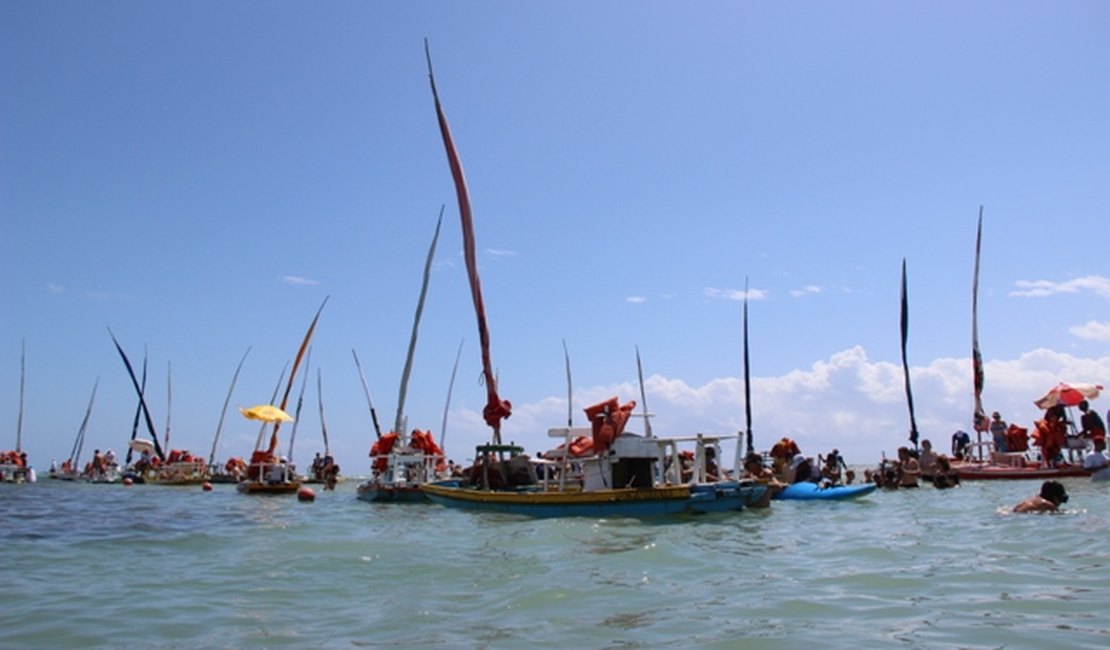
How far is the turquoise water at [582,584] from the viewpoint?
8.26 m

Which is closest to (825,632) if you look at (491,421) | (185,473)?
(491,421)

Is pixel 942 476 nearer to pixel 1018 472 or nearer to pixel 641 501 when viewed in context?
pixel 1018 472

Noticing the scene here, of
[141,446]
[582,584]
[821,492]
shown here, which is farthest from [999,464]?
[141,446]

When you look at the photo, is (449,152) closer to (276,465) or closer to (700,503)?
(700,503)

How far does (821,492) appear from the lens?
26125 mm

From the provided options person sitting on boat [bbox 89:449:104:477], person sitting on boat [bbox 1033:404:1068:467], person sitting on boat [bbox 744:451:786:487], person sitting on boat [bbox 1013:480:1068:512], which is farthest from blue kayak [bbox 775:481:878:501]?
person sitting on boat [bbox 89:449:104:477]

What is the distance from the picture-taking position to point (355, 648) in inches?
313

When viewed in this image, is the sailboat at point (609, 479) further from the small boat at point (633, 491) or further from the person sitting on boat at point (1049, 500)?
the person sitting on boat at point (1049, 500)

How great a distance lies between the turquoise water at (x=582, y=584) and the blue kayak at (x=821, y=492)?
183 inches

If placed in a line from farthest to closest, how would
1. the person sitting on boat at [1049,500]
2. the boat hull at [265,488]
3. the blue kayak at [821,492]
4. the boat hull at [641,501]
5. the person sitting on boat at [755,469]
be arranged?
the boat hull at [265,488] < the person sitting on boat at [755,469] < the blue kayak at [821,492] < the boat hull at [641,501] < the person sitting on boat at [1049,500]

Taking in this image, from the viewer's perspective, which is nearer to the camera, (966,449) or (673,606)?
(673,606)

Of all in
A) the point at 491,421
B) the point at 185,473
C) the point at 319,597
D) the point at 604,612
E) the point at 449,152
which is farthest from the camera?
the point at 185,473

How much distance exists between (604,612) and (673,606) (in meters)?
0.82

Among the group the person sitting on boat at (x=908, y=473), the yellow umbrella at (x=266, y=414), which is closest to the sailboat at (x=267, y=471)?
the yellow umbrella at (x=266, y=414)
